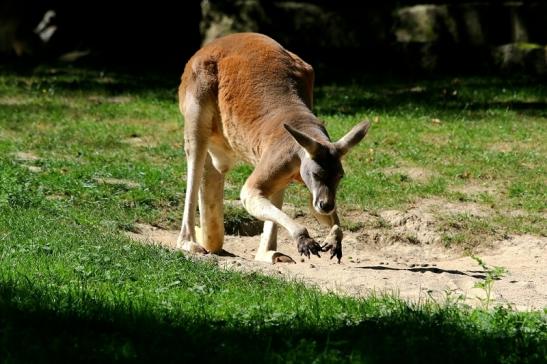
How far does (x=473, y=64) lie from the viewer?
17.5 metres

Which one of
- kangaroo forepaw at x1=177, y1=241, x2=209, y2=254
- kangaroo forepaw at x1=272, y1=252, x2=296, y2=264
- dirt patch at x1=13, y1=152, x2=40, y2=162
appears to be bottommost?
dirt patch at x1=13, y1=152, x2=40, y2=162

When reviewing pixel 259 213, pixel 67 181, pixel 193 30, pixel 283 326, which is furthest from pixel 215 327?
pixel 193 30

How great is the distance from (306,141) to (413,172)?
4167 millimetres

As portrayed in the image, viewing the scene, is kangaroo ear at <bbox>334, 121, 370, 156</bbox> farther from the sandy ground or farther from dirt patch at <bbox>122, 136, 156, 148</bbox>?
dirt patch at <bbox>122, 136, 156, 148</bbox>

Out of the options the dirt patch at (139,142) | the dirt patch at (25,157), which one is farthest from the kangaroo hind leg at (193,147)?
the dirt patch at (139,142)

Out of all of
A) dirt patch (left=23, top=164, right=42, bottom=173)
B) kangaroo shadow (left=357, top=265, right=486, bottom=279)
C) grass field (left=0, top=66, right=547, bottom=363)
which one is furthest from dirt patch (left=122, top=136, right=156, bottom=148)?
kangaroo shadow (left=357, top=265, right=486, bottom=279)

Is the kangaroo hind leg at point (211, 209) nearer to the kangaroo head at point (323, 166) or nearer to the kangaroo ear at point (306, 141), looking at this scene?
the kangaroo head at point (323, 166)

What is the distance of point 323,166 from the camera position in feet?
26.6

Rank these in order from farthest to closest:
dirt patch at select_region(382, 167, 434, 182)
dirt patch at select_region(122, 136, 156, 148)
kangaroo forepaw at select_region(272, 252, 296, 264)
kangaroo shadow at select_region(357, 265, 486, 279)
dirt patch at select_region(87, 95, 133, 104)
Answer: dirt patch at select_region(87, 95, 133, 104) < dirt patch at select_region(122, 136, 156, 148) < dirt patch at select_region(382, 167, 434, 182) < kangaroo forepaw at select_region(272, 252, 296, 264) < kangaroo shadow at select_region(357, 265, 486, 279)

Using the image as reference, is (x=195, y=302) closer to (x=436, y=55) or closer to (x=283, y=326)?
(x=283, y=326)

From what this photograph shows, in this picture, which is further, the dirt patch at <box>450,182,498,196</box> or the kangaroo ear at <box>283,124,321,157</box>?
the dirt patch at <box>450,182,498,196</box>

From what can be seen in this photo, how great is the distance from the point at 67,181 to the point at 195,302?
15.2ft

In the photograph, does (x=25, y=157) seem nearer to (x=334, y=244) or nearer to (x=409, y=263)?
(x=409, y=263)

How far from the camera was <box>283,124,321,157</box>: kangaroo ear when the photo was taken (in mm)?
7902
